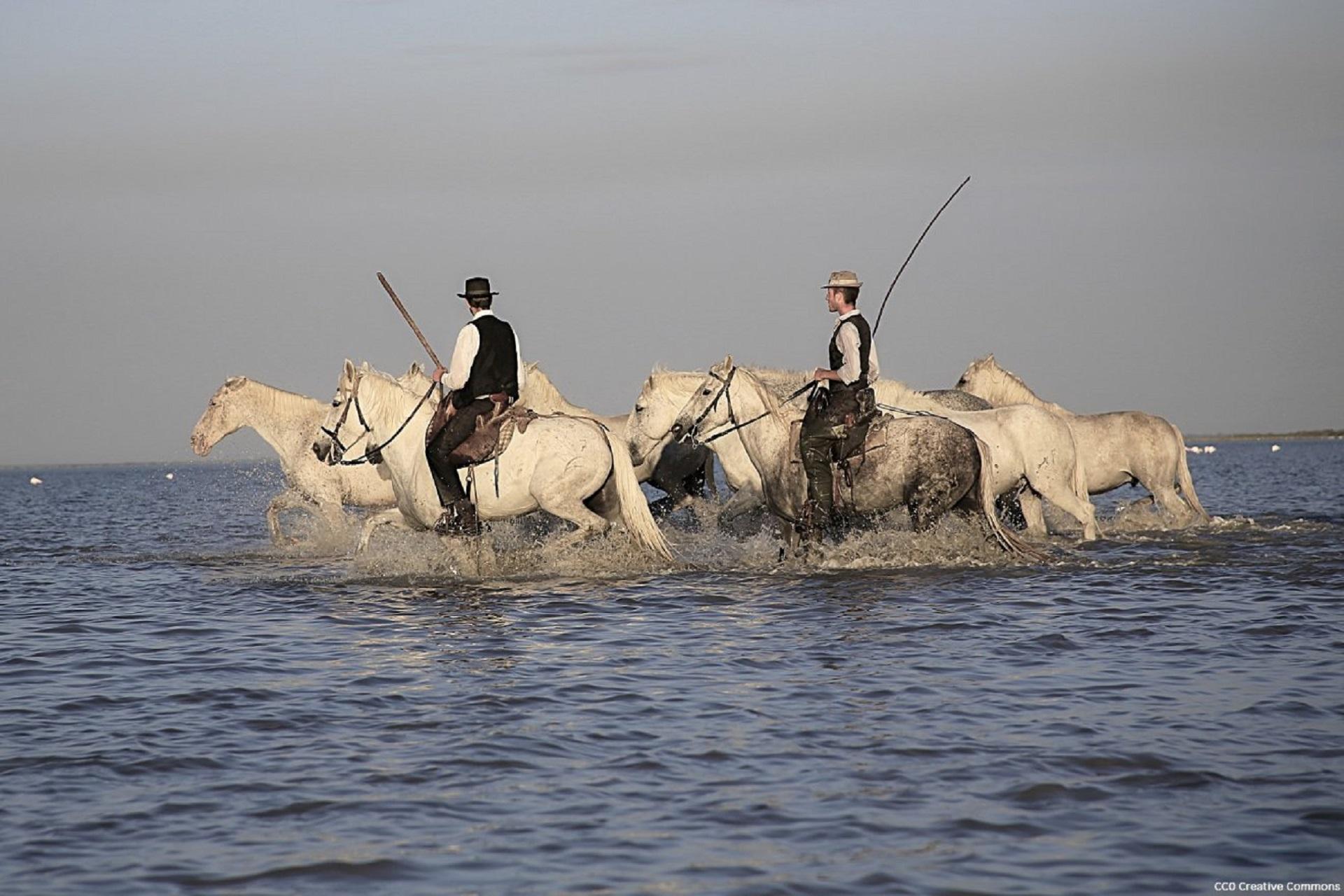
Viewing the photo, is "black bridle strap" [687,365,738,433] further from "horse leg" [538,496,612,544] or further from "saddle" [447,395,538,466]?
"saddle" [447,395,538,466]

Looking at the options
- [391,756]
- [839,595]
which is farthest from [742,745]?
[839,595]

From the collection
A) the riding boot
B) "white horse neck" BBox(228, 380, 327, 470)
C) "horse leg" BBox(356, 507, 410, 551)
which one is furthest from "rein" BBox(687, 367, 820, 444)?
"white horse neck" BBox(228, 380, 327, 470)

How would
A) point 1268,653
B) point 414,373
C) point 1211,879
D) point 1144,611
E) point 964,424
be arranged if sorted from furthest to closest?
point 414,373, point 964,424, point 1144,611, point 1268,653, point 1211,879

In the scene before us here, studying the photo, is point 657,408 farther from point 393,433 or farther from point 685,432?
point 393,433

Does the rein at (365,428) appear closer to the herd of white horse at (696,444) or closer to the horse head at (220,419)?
the herd of white horse at (696,444)

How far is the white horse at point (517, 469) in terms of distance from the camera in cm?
1416

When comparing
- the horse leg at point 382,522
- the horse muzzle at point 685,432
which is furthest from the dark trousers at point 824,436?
the horse leg at point 382,522

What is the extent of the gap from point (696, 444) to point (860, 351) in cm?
268

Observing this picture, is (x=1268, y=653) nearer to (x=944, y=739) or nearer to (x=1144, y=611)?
(x=1144, y=611)

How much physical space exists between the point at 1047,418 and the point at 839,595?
4.99 metres

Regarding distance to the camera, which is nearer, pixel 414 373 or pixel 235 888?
pixel 235 888

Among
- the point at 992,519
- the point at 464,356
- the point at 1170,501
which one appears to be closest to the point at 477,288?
the point at 464,356

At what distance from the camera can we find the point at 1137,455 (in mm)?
19156

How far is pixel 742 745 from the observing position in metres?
7.81
